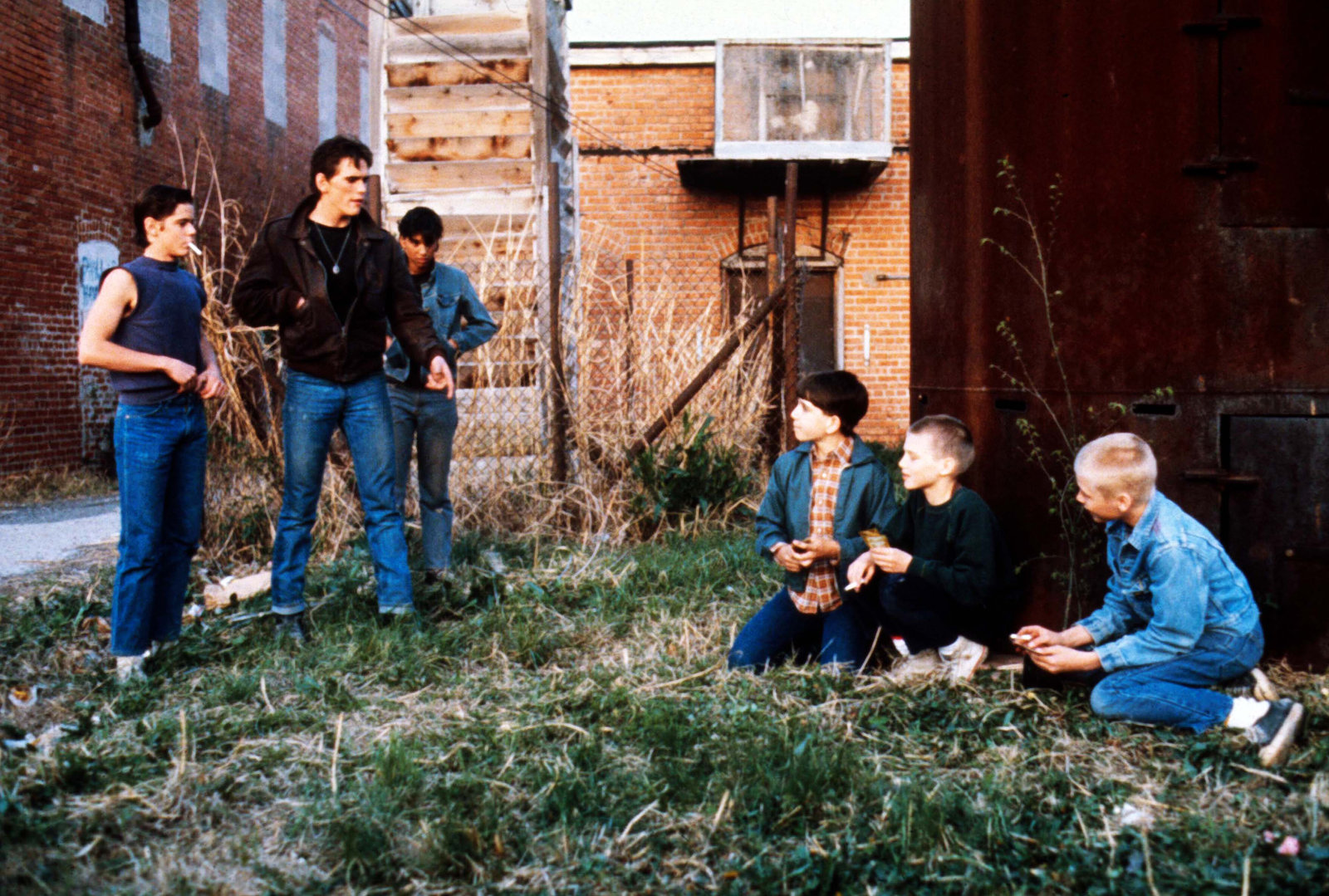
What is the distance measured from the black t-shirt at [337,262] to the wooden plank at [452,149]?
5.00 meters

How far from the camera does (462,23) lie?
9.40m

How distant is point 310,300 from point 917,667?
2648 mm

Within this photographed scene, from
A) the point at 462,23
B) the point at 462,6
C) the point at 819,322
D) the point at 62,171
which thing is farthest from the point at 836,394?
the point at 62,171

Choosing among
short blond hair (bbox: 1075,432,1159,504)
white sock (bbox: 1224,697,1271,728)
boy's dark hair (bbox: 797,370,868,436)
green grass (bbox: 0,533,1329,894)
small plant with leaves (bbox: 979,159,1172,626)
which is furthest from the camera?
boy's dark hair (bbox: 797,370,868,436)

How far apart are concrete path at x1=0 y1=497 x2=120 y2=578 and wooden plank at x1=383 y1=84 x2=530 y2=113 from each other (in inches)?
162

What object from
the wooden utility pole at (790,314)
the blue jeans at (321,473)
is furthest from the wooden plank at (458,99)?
the blue jeans at (321,473)

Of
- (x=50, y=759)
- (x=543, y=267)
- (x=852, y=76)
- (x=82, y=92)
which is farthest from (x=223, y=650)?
(x=852, y=76)

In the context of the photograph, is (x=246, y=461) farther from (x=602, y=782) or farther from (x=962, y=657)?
(x=962, y=657)

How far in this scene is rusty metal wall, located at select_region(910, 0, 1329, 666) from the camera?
3465mm

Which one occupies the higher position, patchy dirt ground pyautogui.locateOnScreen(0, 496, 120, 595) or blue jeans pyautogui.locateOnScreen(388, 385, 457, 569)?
blue jeans pyautogui.locateOnScreen(388, 385, 457, 569)

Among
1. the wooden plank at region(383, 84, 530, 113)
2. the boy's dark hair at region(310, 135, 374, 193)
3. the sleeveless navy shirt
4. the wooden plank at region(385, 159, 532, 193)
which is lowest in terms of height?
the sleeveless navy shirt

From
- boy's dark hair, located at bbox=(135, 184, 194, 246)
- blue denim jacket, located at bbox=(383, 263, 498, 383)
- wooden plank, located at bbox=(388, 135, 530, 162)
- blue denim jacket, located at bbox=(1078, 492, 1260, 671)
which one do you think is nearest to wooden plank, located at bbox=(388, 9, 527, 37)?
wooden plank, located at bbox=(388, 135, 530, 162)

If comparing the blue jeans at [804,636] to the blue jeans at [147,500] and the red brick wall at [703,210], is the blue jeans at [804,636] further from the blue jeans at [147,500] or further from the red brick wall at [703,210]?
the red brick wall at [703,210]

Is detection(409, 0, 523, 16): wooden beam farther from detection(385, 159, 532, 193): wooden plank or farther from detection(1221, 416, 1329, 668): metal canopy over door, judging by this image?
detection(1221, 416, 1329, 668): metal canopy over door
